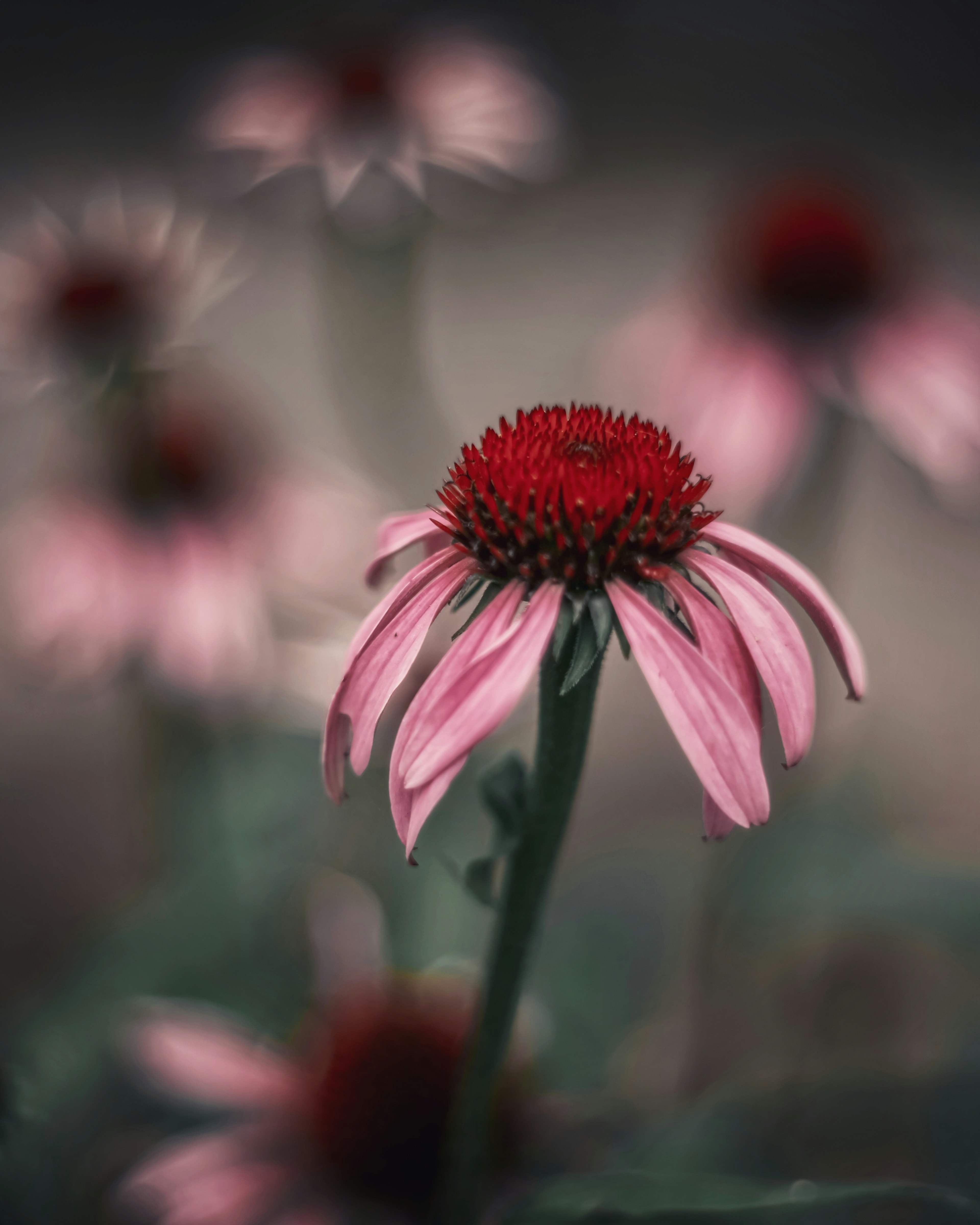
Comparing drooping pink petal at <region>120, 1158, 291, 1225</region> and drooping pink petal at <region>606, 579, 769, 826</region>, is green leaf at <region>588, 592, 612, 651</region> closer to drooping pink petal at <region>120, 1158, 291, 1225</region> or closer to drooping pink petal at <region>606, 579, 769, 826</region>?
drooping pink petal at <region>606, 579, 769, 826</region>

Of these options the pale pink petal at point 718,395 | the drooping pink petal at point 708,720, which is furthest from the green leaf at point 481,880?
the pale pink petal at point 718,395

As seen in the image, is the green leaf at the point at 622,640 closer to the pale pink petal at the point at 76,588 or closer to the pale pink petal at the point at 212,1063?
the pale pink petal at the point at 212,1063

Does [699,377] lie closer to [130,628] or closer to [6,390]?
[130,628]

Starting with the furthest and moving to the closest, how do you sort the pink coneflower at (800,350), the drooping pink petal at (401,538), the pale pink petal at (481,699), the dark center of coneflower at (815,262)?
1. the dark center of coneflower at (815,262)
2. the pink coneflower at (800,350)
3. the drooping pink petal at (401,538)
4. the pale pink petal at (481,699)

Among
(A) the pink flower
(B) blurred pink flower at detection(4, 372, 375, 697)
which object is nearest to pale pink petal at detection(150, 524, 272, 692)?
(B) blurred pink flower at detection(4, 372, 375, 697)

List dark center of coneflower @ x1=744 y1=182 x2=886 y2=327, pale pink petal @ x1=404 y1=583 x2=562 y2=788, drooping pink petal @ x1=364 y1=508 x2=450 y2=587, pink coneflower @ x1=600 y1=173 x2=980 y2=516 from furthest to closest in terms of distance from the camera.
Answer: dark center of coneflower @ x1=744 y1=182 x2=886 y2=327
pink coneflower @ x1=600 y1=173 x2=980 y2=516
drooping pink petal @ x1=364 y1=508 x2=450 y2=587
pale pink petal @ x1=404 y1=583 x2=562 y2=788

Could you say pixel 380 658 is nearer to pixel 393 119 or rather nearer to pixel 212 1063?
pixel 212 1063
